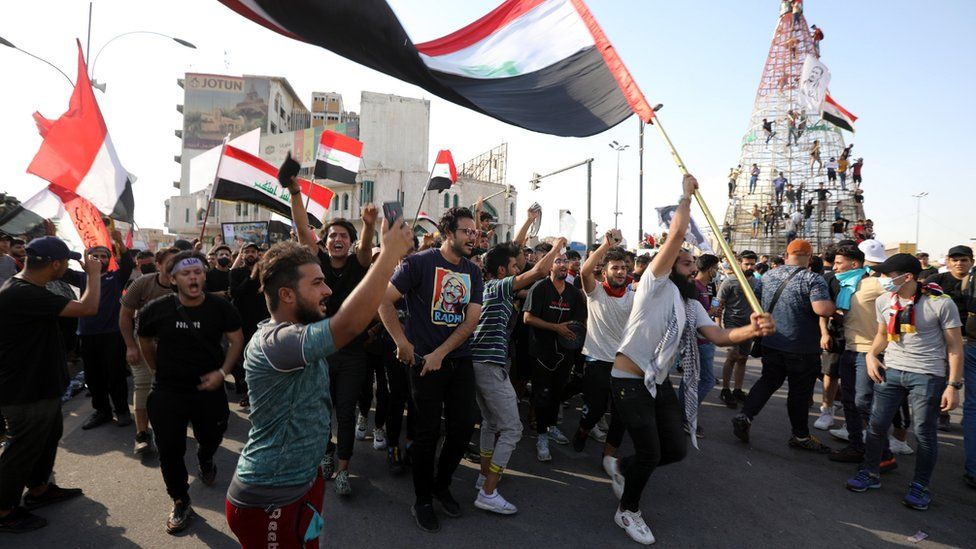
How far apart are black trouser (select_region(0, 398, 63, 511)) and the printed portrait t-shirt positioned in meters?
2.54

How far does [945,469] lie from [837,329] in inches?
63.1

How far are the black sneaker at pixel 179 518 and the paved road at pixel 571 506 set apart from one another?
0.05 metres

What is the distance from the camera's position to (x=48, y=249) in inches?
135

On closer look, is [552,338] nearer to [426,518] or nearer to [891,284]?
[426,518]

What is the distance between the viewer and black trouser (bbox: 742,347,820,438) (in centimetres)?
521

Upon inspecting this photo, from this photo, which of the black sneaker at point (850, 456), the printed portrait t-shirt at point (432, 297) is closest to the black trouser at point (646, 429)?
the printed portrait t-shirt at point (432, 297)

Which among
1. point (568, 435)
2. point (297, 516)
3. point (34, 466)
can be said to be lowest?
point (568, 435)

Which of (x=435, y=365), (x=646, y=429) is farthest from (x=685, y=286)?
(x=435, y=365)

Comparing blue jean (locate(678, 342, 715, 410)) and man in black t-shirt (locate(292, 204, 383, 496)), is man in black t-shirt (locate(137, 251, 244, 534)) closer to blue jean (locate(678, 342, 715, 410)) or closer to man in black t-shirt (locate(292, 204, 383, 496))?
man in black t-shirt (locate(292, 204, 383, 496))

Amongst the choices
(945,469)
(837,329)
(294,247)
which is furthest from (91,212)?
(945,469)

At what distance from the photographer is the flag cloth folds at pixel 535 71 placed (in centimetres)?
357

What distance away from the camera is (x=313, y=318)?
2012 mm

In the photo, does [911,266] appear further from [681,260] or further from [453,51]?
[453,51]

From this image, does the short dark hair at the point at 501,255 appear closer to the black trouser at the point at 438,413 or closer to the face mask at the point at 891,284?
the black trouser at the point at 438,413
